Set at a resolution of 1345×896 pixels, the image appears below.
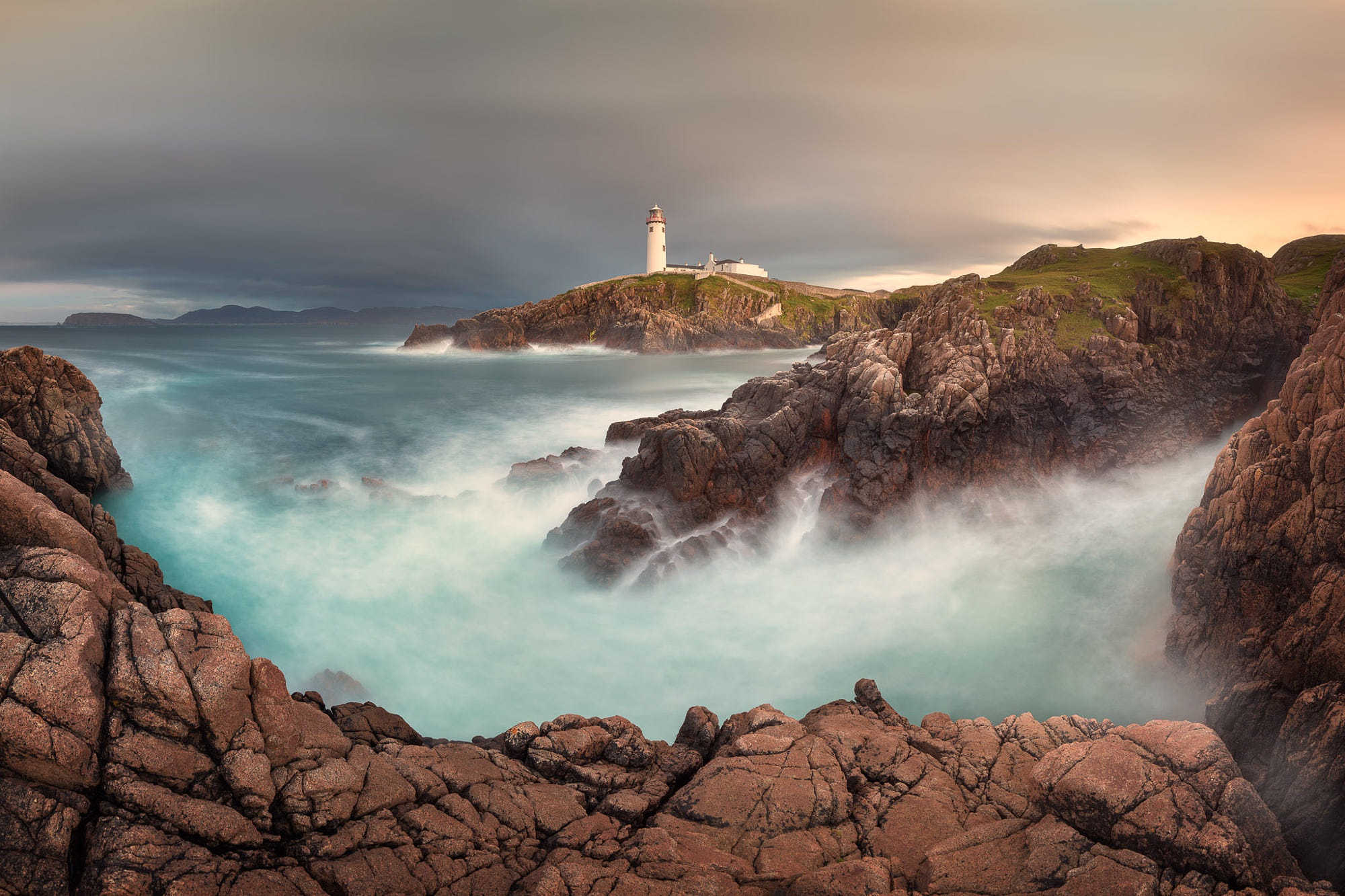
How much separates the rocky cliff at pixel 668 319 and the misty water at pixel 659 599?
78.4m

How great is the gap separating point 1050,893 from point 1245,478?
1324 cm

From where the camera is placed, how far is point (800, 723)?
41.4 ft

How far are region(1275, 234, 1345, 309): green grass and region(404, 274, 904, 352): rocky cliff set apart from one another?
6879 centimetres

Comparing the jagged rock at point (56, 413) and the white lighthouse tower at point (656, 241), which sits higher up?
the white lighthouse tower at point (656, 241)

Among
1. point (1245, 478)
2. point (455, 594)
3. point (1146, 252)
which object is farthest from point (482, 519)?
point (1146, 252)

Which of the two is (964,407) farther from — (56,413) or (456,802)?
(56,413)

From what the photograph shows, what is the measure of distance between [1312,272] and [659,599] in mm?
50361

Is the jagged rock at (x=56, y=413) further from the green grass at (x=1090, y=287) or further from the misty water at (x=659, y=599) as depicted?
the green grass at (x=1090, y=287)

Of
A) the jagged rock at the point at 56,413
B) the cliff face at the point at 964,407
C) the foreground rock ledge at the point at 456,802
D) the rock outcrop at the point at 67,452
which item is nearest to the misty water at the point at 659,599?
the cliff face at the point at 964,407

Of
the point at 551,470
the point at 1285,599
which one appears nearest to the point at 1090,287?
the point at 1285,599

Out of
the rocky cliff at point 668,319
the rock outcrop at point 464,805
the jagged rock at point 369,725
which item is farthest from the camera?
the rocky cliff at point 668,319

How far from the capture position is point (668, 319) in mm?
117312

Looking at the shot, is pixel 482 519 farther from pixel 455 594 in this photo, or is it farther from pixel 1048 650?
pixel 1048 650

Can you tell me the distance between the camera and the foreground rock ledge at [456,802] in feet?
25.5
